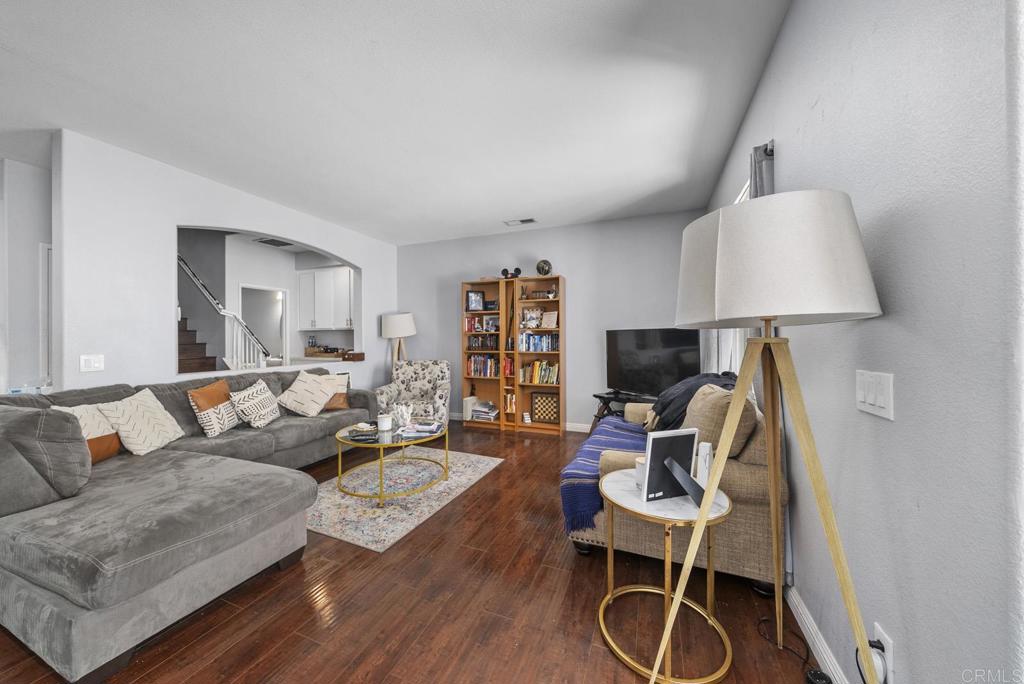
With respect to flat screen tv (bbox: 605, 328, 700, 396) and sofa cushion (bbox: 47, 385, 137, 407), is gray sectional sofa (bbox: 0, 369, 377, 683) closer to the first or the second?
sofa cushion (bbox: 47, 385, 137, 407)

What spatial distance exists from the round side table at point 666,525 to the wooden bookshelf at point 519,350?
3048 millimetres

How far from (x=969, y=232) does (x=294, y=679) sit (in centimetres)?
226

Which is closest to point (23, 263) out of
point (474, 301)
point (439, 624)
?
point (474, 301)

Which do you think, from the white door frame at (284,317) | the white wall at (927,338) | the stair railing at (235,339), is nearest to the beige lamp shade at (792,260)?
the white wall at (927,338)

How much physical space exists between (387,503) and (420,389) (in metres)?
2.25

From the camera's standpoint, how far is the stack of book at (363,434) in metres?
2.91

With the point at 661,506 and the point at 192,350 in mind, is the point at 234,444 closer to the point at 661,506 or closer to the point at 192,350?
the point at 192,350

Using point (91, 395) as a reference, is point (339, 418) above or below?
below

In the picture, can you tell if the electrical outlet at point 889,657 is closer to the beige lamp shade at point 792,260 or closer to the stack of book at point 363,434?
the beige lamp shade at point 792,260

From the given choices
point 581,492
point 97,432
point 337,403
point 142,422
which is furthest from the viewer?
point 337,403

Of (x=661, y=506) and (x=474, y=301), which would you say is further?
(x=474, y=301)

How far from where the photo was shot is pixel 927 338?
2.89 feet

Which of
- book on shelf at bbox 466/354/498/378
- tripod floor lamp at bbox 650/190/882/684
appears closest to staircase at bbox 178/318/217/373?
book on shelf at bbox 466/354/498/378

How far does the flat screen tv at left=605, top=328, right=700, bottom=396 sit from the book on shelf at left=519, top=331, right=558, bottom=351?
2.33 ft
